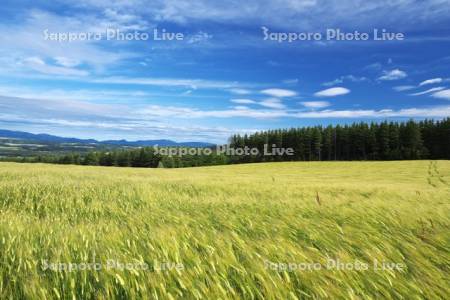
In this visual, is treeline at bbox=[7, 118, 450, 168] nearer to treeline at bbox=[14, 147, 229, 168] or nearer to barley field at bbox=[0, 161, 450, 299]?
→ treeline at bbox=[14, 147, 229, 168]

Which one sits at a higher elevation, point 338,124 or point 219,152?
point 338,124

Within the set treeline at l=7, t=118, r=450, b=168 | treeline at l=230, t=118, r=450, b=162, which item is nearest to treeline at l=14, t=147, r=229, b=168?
treeline at l=7, t=118, r=450, b=168

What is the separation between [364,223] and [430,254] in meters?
1.03

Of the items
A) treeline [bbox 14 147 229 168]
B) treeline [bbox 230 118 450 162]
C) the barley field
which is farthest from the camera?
treeline [bbox 14 147 229 168]

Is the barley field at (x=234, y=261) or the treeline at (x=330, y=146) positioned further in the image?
the treeline at (x=330, y=146)

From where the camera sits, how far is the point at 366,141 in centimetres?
9600

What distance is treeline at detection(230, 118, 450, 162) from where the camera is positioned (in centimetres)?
8828

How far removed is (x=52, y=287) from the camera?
2.12 metres

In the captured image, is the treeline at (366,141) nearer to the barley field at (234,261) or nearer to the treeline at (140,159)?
the treeline at (140,159)

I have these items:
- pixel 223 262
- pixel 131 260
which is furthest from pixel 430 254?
pixel 131 260

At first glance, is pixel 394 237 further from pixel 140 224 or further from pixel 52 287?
pixel 52 287

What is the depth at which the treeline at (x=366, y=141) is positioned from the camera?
8828 cm

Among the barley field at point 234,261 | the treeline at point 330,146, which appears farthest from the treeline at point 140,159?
the barley field at point 234,261

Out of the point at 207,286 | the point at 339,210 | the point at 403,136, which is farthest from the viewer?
the point at 403,136
